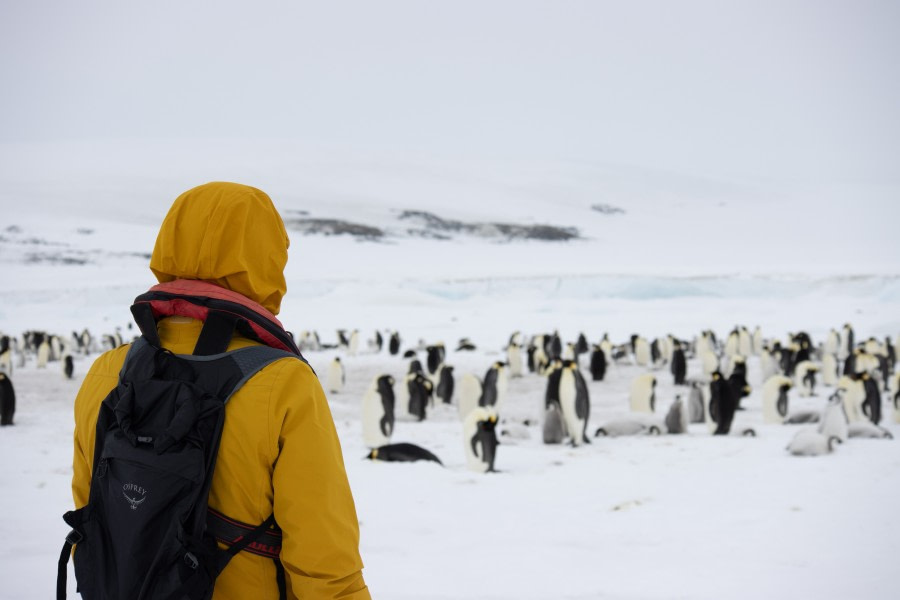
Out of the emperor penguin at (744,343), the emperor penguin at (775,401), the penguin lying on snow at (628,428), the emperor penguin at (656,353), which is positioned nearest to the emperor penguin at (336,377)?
the penguin lying on snow at (628,428)

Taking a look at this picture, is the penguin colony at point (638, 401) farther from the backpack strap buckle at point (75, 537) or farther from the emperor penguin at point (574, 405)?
the backpack strap buckle at point (75, 537)

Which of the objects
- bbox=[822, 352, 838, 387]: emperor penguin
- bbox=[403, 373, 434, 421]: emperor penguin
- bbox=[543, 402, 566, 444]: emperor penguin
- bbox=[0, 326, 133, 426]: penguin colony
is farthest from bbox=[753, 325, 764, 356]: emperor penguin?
bbox=[0, 326, 133, 426]: penguin colony

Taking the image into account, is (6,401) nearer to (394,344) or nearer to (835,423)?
Result: (835,423)

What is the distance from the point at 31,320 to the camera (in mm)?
17891

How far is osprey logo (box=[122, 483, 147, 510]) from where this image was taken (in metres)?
1.09

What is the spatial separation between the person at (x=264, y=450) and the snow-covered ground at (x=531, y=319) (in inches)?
66.5

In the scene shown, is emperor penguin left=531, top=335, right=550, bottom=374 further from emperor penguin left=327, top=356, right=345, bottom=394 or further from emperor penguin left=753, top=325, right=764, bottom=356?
emperor penguin left=753, top=325, right=764, bottom=356

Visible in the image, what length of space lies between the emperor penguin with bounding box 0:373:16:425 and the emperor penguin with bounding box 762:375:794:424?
23.4 ft

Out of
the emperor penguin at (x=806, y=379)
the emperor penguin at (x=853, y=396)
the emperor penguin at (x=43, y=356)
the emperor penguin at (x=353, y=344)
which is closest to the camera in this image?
the emperor penguin at (x=853, y=396)

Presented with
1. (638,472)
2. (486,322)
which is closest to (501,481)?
(638,472)

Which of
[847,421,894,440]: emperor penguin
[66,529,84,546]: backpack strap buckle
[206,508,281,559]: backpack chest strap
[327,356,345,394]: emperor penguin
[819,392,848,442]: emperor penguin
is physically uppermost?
[206,508,281,559]: backpack chest strap

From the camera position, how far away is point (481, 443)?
17.0 ft

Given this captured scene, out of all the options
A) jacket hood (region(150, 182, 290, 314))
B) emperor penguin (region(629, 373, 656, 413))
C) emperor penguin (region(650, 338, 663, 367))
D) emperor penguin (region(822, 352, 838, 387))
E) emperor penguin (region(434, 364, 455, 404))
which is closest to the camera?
jacket hood (region(150, 182, 290, 314))

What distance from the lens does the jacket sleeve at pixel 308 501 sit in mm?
1094
